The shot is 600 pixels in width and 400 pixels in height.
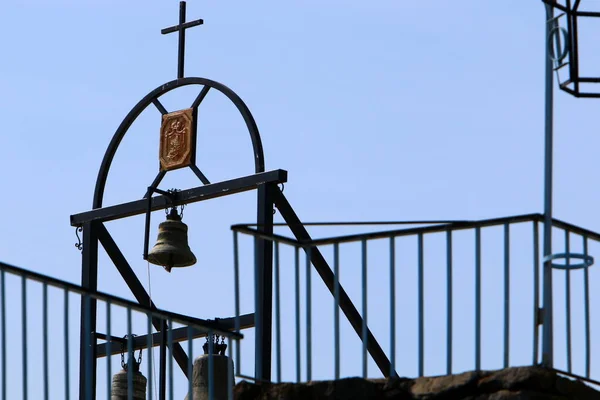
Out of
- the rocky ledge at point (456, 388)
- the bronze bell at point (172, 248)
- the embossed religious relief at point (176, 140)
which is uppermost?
the embossed religious relief at point (176, 140)

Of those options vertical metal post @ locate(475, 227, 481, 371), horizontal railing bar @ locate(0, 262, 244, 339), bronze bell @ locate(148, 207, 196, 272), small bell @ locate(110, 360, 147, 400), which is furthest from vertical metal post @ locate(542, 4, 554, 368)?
bronze bell @ locate(148, 207, 196, 272)

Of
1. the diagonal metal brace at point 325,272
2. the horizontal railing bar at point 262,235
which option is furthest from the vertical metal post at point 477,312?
→ the diagonal metal brace at point 325,272

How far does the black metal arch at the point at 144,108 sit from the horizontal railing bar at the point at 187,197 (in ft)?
0.50

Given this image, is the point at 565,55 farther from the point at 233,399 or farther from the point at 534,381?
the point at 233,399

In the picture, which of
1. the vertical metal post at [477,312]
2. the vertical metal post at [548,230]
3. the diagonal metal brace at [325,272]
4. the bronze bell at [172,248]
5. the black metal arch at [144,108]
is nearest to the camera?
the vertical metal post at [548,230]

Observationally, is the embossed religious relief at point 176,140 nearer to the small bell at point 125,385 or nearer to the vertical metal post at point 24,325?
the small bell at point 125,385

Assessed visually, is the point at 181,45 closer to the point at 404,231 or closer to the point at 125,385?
the point at 125,385

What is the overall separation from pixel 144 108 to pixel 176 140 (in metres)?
0.52

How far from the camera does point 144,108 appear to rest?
14258 mm

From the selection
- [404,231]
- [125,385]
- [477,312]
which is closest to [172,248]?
Result: [125,385]

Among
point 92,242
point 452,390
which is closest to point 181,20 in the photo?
point 92,242

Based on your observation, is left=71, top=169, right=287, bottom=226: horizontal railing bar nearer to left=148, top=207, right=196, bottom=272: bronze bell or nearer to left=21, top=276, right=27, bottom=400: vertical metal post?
left=148, top=207, right=196, bottom=272: bronze bell

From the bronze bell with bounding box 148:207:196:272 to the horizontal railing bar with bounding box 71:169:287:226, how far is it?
1.03 feet

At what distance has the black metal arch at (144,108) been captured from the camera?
43.8 feet
